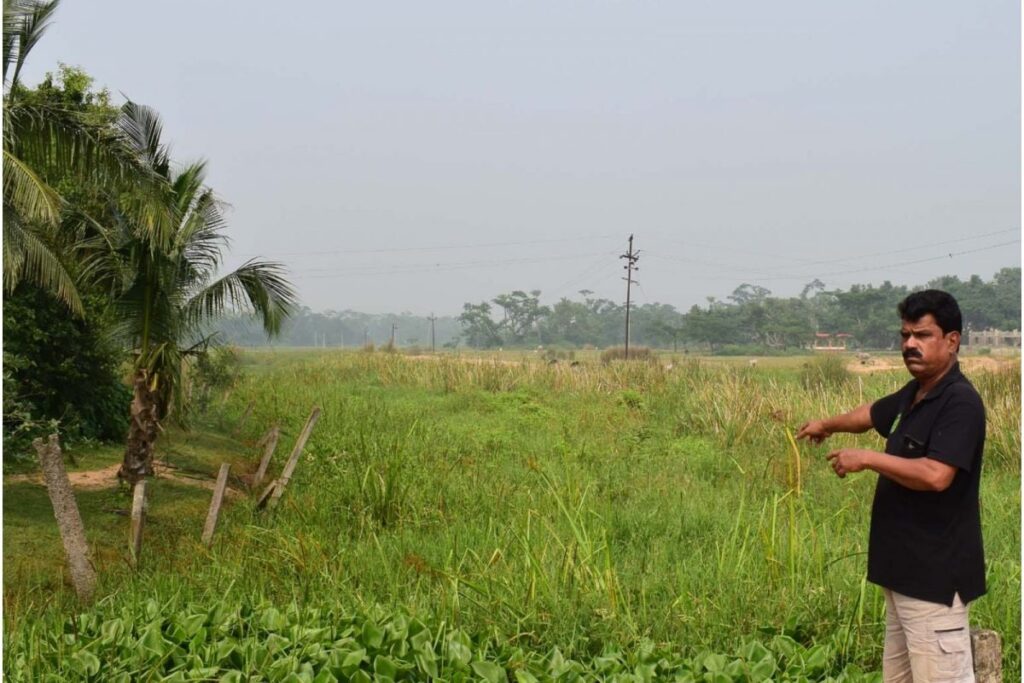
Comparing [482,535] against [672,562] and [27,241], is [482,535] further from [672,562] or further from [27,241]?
[27,241]

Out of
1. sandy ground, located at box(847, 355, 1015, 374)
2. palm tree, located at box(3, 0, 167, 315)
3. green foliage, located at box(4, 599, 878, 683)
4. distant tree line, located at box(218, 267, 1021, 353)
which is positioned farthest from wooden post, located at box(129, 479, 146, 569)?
distant tree line, located at box(218, 267, 1021, 353)

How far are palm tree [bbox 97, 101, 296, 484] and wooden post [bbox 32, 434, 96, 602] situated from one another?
5.43 metres

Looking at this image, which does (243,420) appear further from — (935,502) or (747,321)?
(747,321)

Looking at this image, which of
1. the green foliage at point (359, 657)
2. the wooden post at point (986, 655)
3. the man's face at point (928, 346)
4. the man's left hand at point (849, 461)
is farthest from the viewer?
the green foliage at point (359, 657)

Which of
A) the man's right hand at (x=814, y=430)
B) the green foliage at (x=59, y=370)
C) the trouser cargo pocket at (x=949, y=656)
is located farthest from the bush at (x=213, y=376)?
the trouser cargo pocket at (x=949, y=656)

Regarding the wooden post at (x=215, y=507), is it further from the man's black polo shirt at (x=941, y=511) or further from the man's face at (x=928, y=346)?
the man's face at (x=928, y=346)

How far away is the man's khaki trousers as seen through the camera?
9.54 feet

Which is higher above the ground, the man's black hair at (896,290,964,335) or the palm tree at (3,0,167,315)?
the palm tree at (3,0,167,315)

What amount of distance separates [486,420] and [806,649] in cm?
1140

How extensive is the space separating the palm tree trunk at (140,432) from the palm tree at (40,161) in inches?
55.6

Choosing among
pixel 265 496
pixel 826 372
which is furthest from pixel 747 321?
pixel 265 496

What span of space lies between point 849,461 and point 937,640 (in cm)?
71

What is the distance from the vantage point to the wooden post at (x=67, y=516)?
522 cm

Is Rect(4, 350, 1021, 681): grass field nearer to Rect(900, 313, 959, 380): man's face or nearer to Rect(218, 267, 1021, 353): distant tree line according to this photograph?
Rect(900, 313, 959, 380): man's face
